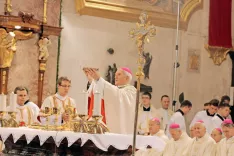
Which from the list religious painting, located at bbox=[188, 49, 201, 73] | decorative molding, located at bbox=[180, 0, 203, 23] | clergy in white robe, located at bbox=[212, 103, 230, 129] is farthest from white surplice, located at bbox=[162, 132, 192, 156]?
decorative molding, located at bbox=[180, 0, 203, 23]

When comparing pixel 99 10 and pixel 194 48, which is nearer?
pixel 99 10

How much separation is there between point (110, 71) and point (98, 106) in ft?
29.5

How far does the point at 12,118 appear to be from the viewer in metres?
6.74

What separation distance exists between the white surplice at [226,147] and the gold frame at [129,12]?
635 centimetres

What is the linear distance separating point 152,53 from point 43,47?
11.6ft

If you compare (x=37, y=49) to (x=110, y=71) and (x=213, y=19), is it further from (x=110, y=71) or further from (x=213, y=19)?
(x=213, y=19)

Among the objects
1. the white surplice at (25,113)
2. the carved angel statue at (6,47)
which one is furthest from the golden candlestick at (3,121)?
the carved angel statue at (6,47)

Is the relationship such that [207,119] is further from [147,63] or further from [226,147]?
[226,147]

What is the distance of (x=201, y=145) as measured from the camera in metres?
9.27

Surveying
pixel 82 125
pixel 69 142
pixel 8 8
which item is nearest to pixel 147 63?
pixel 8 8

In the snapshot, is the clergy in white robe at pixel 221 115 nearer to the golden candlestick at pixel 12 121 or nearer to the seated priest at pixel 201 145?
the seated priest at pixel 201 145

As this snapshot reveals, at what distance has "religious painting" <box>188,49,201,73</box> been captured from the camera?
1650 cm

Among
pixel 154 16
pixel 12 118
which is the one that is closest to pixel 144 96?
pixel 154 16

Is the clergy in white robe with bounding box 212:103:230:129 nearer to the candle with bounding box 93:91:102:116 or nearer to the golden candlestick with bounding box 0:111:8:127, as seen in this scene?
the golden candlestick with bounding box 0:111:8:127
